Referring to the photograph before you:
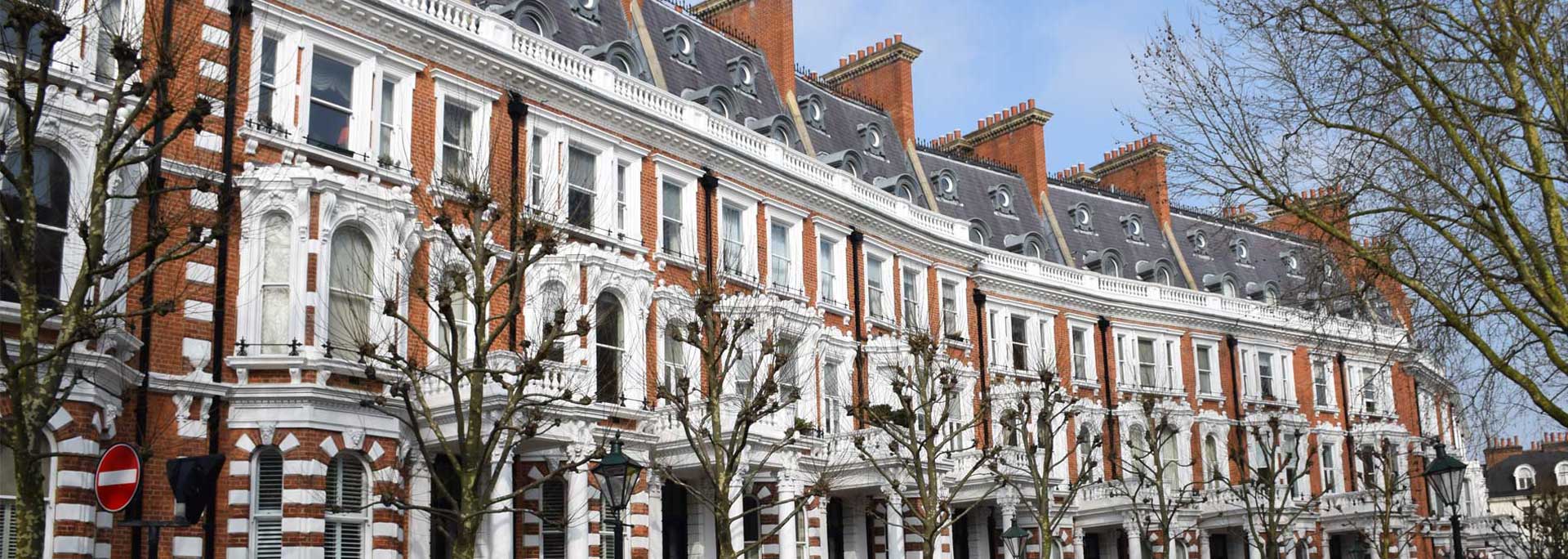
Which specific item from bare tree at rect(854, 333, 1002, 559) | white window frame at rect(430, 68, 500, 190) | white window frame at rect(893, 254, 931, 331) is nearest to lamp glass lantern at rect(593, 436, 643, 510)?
white window frame at rect(430, 68, 500, 190)

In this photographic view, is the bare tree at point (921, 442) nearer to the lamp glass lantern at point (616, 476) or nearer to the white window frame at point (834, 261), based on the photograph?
the white window frame at point (834, 261)

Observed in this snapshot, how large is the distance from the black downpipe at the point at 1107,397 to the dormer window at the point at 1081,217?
469 centimetres

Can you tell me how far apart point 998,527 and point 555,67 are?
67.8 feet

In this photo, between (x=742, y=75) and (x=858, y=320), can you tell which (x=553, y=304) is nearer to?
(x=858, y=320)

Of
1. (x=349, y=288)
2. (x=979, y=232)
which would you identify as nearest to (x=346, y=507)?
(x=349, y=288)

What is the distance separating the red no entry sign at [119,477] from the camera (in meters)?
12.8

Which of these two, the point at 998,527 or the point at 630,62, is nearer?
the point at 630,62

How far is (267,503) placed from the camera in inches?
868

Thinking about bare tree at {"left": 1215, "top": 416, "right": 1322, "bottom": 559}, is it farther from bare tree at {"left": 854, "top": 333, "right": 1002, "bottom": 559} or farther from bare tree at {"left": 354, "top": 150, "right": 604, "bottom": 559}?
bare tree at {"left": 354, "top": 150, "right": 604, "bottom": 559}

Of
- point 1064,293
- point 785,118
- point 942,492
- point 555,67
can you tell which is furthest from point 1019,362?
point 555,67

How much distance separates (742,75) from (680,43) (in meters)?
2.30

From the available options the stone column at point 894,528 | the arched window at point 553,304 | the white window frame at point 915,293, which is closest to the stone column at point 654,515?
the arched window at point 553,304

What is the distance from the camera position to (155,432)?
2081 centimetres

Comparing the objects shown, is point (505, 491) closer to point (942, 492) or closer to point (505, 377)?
→ point (505, 377)
